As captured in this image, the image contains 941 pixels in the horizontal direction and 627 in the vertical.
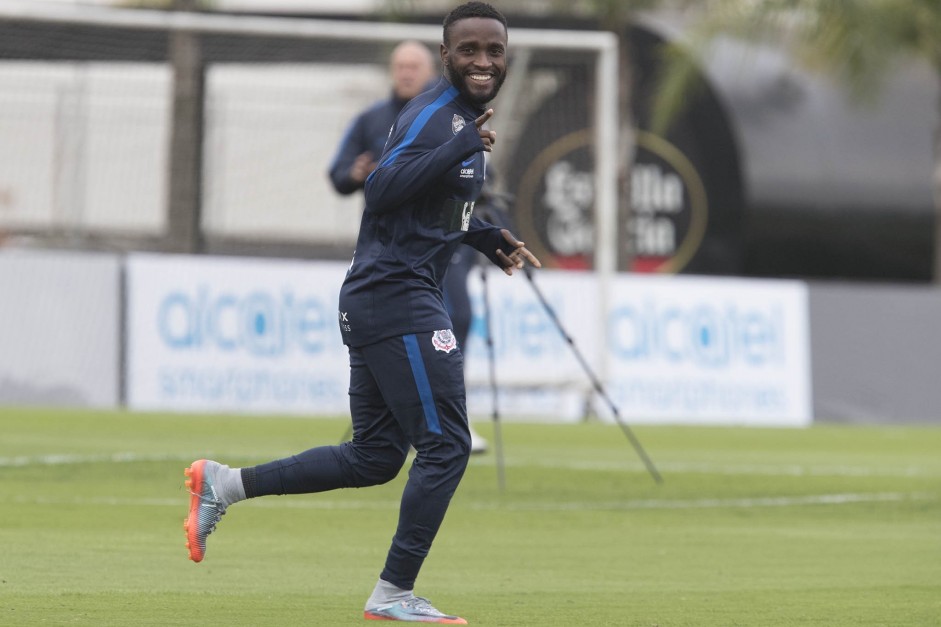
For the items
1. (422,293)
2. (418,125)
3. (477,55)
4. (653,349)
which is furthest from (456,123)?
(653,349)

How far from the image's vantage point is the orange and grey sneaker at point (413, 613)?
6.12 metres

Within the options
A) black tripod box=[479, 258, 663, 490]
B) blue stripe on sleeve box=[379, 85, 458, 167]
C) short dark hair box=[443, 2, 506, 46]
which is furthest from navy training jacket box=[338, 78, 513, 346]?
black tripod box=[479, 258, 663, 490]

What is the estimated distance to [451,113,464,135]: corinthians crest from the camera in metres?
6.14

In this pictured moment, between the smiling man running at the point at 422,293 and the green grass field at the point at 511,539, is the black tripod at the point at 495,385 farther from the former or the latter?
the smiling man running at the point at 422,293

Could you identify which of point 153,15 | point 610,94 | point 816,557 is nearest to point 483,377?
point 610,94

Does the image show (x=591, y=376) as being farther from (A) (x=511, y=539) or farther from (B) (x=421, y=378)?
(B) (x=421, y=378)

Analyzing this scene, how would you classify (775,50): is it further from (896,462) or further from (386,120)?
(386,120)

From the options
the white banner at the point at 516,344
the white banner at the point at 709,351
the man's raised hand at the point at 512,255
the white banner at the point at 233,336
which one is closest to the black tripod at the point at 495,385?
the man's raised hand at the point at 512,255

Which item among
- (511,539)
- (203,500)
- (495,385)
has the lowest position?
(511,539)

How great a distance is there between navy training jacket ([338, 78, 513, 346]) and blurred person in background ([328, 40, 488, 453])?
18.7 ft

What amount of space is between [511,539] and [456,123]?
323 cm

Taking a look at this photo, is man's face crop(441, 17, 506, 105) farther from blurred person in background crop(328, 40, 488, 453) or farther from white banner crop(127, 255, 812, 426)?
white banner crop(127, 255, 812, 426)

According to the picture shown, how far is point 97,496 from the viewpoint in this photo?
10.1 m

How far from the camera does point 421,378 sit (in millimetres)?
6137
